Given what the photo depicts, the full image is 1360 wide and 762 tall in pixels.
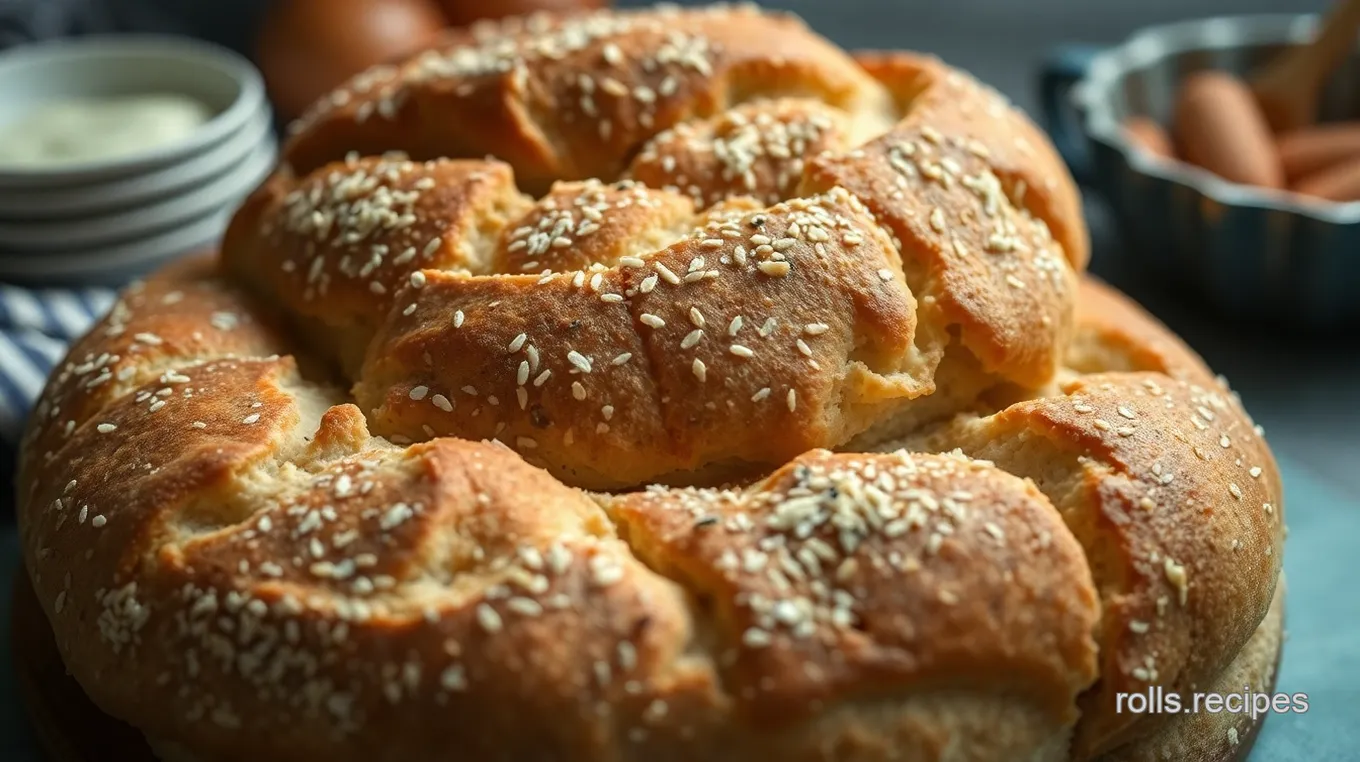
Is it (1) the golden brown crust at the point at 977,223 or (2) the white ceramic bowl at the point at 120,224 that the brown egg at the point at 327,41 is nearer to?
(2) the white ceramic bowl at the point at 120,224

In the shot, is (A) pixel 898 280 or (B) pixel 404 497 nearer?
(B) pixel 404 497

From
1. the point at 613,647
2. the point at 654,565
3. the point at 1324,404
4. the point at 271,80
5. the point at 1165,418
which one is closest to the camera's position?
the point at 613,647

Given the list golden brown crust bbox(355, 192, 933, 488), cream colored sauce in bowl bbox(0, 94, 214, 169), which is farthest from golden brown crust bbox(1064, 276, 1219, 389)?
cream colored sauce in bowl bbox(0, 94, 214, 169)

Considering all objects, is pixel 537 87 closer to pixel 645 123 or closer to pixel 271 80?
pixel 645 123

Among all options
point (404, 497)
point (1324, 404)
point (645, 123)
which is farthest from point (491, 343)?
point (1324, 404)

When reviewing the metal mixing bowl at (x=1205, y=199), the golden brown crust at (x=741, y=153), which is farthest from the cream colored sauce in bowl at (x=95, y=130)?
the metal mixing bowl at (x=1205, y=199)

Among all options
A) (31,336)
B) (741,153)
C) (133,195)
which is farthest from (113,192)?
(741,153)

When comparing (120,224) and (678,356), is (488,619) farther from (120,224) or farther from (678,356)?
(120,224)
